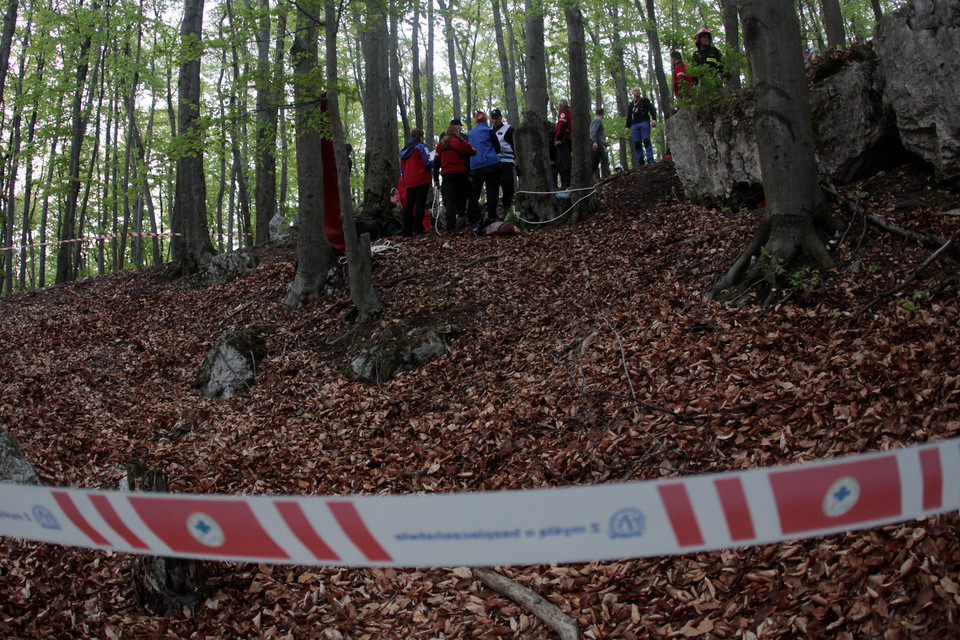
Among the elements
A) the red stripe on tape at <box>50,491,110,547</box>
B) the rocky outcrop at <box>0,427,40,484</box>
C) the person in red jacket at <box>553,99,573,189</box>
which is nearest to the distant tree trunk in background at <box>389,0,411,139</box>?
the person in red jacket at <box>553,99,573,189</box>

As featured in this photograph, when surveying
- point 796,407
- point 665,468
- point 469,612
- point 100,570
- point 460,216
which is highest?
point 460,216

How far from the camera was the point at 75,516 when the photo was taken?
8.00 ft

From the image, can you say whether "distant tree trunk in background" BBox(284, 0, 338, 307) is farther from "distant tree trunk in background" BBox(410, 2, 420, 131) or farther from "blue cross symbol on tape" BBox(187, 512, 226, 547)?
"distant tree trunk in background" BBox(410, 2, 420, 131)

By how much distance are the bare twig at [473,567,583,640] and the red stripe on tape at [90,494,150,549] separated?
6.46 ft

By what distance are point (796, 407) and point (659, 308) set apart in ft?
7.06

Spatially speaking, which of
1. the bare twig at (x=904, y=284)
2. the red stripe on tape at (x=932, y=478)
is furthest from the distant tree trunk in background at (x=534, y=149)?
the red stripe on tape at (x=932, y=478)

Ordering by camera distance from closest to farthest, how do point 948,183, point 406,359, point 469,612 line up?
point 469,612, point 948,183, point 406,359

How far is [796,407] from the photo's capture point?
401cm

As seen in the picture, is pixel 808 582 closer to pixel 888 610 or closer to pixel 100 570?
pixel 888 610

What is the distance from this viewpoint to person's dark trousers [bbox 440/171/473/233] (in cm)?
1015

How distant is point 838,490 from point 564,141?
35.1ft

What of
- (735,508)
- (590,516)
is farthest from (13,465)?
(735,508)

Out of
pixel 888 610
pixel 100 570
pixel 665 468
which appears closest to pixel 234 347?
pixel 100 570

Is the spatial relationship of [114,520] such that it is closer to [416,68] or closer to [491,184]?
[491,184]
